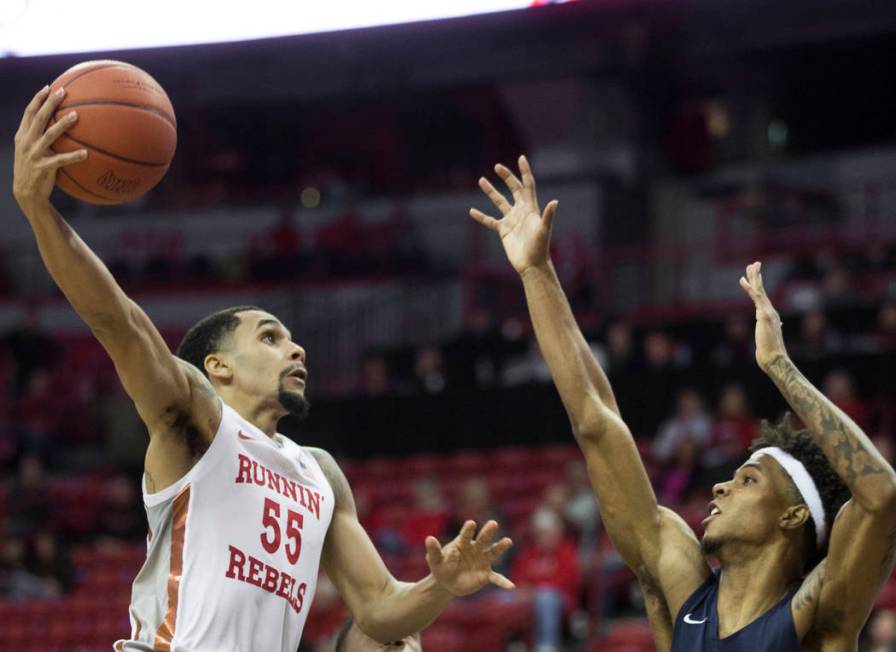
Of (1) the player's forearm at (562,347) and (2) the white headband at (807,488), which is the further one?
(1) the player's forearm at (562,347)

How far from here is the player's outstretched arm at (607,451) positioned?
4.74 m

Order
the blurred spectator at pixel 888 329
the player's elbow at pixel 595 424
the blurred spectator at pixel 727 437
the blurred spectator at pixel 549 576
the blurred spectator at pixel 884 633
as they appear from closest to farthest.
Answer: the player's elbow at pixel 595 424
the blurred spectator at pixel 884 633
the blurred spectator at pixel 549 576
the blurred spectator at pixel 727 437
the blurred spectator at pixel 888 329

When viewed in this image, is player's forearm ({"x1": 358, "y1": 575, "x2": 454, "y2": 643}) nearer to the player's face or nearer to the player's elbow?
the player's elbow

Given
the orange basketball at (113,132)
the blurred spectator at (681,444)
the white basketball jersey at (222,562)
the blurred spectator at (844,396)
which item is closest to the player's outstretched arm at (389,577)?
the white basketball jersey at (222,562)

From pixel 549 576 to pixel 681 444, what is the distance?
182cm

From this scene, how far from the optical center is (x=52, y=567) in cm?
1398

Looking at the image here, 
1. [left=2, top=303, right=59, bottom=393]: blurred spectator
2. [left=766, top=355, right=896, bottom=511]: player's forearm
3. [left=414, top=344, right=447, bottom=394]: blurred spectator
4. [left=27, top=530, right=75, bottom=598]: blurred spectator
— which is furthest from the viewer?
[left=2, top=303, right=59, bottom=393]: blurred spectator

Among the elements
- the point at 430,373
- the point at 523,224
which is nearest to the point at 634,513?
the point at 523,224

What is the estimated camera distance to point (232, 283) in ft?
66.6

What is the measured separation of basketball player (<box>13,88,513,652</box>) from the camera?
438cm

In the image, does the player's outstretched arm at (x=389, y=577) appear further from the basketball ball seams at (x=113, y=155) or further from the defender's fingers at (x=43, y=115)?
the defender's fingers at (x=43, y=115)

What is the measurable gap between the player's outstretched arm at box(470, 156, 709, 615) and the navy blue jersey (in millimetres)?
56

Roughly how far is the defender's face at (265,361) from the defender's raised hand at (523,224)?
0.77 meters

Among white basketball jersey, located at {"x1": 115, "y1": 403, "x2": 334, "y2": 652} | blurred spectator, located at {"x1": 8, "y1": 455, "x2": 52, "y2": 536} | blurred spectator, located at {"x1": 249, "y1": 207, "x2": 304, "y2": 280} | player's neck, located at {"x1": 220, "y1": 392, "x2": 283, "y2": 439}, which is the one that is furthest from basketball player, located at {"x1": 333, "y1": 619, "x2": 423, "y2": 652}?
blurred spectator, located at {"x1": 249, "y1": 207, "x2": 304, "y2": 280}
